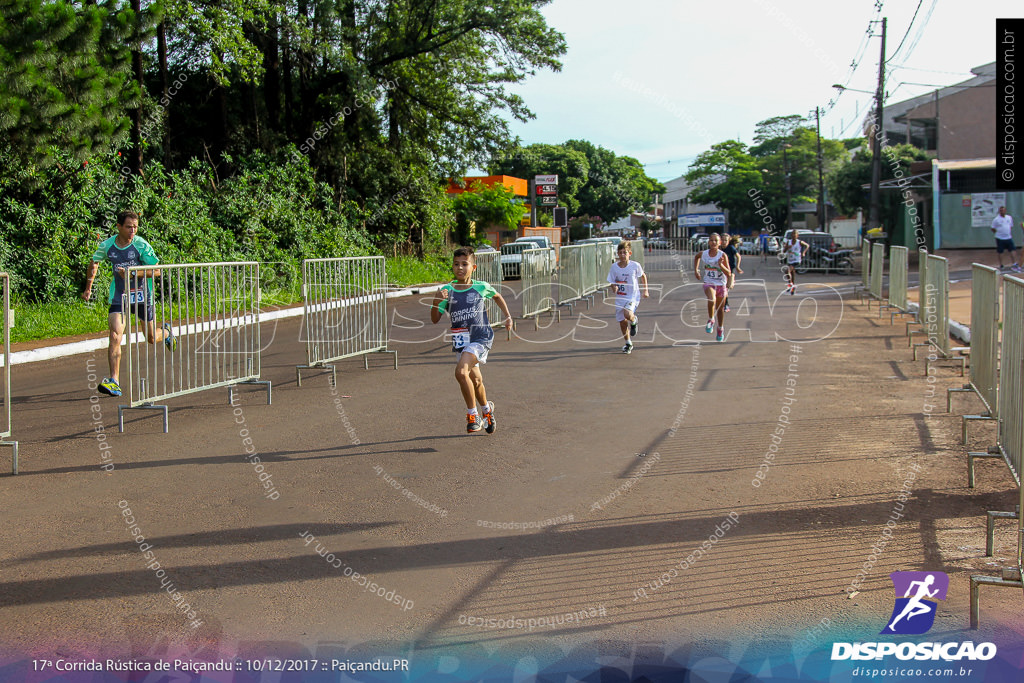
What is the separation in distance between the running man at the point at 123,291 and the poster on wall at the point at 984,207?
102 ft

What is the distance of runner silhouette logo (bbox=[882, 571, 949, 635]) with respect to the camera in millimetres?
3977

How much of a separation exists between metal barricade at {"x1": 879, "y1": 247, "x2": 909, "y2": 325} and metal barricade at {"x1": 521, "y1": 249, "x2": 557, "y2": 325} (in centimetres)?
701

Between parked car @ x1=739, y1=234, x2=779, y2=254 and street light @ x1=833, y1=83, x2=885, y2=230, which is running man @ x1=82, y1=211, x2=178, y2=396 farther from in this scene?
parked car @ x1=739, y1=234, x2=779, y2=254

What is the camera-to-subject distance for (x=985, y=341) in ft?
24.7

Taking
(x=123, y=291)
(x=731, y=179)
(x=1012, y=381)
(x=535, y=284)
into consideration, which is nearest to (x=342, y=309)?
(x=123, y=291)

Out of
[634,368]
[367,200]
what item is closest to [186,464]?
[634,368]

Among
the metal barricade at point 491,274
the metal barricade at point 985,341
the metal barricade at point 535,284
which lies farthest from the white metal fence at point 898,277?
the metal barricade at point 985,341

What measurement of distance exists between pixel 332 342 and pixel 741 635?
8.56 meters

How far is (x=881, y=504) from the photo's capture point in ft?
19.0

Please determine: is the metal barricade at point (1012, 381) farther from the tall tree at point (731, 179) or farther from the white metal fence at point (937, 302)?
the tall tree at point (731, 179)

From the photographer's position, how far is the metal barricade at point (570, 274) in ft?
69.3

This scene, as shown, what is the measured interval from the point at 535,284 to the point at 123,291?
10630 millimetres

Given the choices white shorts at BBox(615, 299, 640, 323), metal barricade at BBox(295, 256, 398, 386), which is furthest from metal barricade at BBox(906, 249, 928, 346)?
metal barricade at BBox(295, 256, 398, 386)

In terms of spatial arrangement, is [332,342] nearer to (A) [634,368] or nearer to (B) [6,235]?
(A) [634,368]
